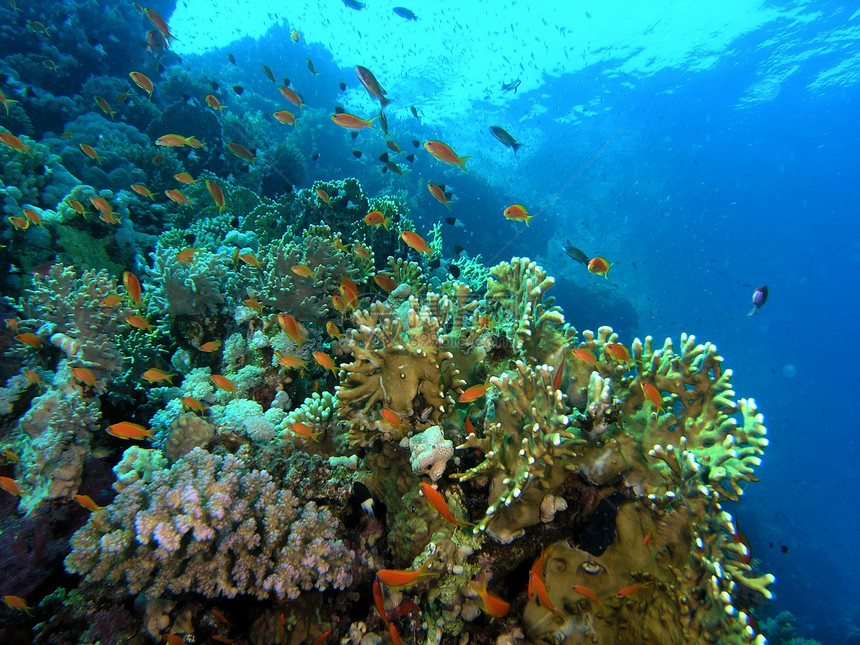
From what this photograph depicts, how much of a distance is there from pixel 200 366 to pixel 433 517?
3916mm

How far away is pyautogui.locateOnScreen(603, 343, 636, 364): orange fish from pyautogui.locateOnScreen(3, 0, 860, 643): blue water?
29890 millimetres

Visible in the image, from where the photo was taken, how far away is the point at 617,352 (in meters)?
3.05

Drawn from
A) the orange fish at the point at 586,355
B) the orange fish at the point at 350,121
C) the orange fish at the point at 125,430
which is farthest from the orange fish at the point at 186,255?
the orange fish at the point at 586,355

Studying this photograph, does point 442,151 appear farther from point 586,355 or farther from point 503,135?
point 586,355

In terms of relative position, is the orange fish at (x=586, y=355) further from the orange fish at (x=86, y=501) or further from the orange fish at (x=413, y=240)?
the orange fish at (x=86, y=501)

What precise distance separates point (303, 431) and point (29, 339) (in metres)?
3.39

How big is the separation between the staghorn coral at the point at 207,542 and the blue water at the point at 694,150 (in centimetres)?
3157

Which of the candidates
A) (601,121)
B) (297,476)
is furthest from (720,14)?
(297,476)

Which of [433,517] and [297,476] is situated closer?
[433,517]

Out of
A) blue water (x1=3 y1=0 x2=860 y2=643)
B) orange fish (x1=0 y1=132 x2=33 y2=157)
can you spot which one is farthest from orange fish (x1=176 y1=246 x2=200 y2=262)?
blue water (x1=3 y1=0 x2=860 y2=643)

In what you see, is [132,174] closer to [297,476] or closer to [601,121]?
[297,476]

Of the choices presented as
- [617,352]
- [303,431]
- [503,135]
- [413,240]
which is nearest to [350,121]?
[413,240]

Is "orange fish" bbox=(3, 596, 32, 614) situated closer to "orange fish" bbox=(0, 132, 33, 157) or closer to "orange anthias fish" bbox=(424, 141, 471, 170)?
"orange anthias fish" bbox=(424, 141, 471, 170)

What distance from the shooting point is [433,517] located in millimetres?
2822
